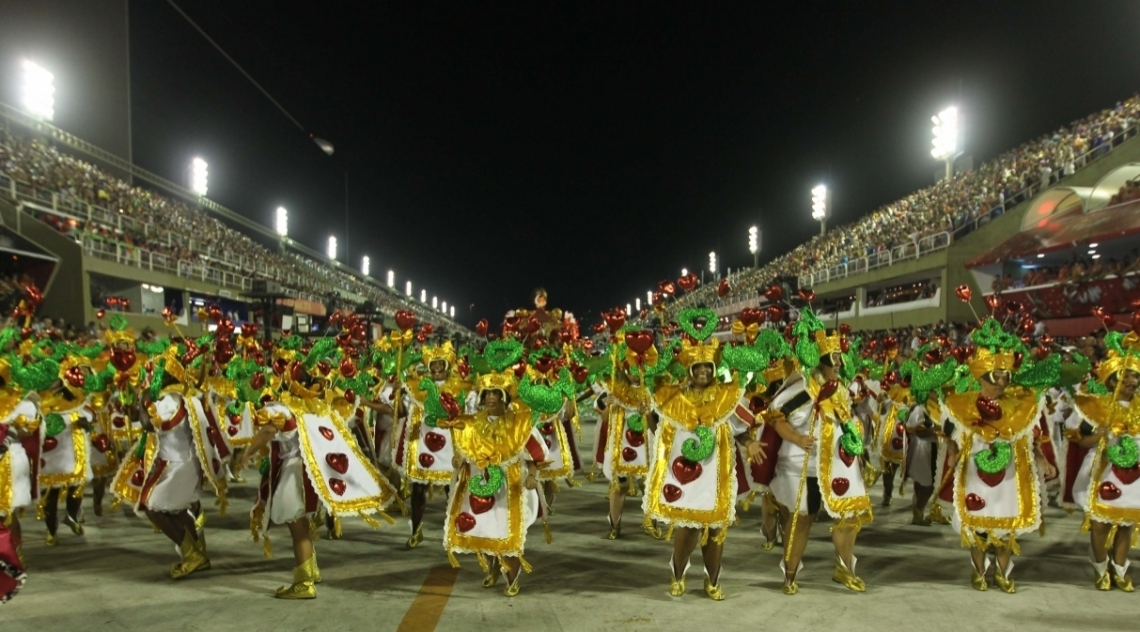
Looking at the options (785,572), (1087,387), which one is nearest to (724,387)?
(785,572)

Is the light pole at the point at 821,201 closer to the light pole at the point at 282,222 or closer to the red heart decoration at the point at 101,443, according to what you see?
the light pole at the point at 282,222

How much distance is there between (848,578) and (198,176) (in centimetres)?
5444

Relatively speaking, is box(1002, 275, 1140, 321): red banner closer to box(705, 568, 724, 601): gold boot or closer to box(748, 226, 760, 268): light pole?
box(705, 568, 724, 601): gold boot

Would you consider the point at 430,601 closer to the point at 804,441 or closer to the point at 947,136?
the point at 804,441

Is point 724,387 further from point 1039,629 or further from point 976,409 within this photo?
point 1039,629

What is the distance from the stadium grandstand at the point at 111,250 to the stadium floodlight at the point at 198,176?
11053 mm

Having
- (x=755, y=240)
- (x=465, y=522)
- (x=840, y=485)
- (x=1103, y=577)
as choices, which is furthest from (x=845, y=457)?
(x=755, y=240)

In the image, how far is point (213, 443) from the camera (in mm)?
6574

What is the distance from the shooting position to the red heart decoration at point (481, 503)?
18.6 ft

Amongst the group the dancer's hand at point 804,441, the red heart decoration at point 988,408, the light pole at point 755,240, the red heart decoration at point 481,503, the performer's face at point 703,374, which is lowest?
the red heart decoration at point 481,503

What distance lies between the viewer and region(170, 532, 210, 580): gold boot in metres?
6.42

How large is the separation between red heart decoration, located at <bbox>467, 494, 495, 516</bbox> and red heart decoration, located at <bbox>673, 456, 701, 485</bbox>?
1.34 meters

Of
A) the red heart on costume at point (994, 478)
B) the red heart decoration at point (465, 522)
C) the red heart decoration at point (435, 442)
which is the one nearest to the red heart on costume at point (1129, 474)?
the red heart on costume at point (994, 478)

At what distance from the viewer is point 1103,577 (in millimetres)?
5930
